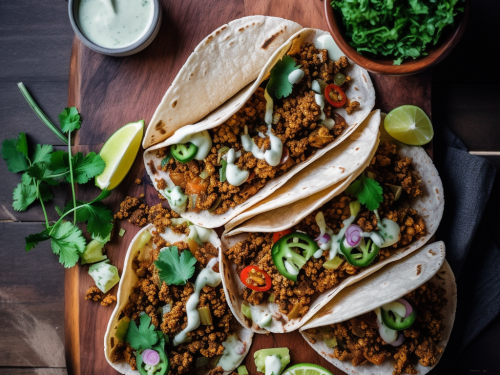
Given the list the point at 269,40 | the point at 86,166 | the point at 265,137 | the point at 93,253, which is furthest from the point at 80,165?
the point at 269,40

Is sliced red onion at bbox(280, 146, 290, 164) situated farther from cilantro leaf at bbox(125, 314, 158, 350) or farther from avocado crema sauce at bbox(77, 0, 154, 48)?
cilantro leaf at bbox(125, 314, 158, 350)

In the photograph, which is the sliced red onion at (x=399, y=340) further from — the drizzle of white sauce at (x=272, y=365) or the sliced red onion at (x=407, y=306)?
the drizzle of white sauce at (x=272, y=365)

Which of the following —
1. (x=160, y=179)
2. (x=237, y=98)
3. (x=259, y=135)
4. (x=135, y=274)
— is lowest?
(x=135, y=274)

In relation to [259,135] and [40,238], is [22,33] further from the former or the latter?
[259,135]

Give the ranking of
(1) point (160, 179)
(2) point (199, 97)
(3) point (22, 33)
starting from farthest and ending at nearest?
(3) point (22, 33)
(1) point (160, 179)
(2) point (199, 97)

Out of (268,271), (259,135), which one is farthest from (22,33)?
(268,271)

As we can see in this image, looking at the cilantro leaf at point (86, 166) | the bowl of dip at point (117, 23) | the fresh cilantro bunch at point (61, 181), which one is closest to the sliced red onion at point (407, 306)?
the fresh cilantro bunch at point (61, 181)

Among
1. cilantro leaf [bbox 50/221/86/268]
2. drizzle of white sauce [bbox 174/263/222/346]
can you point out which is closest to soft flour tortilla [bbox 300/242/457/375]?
drizzle of white sauce [bbox 174/263/222/346]
